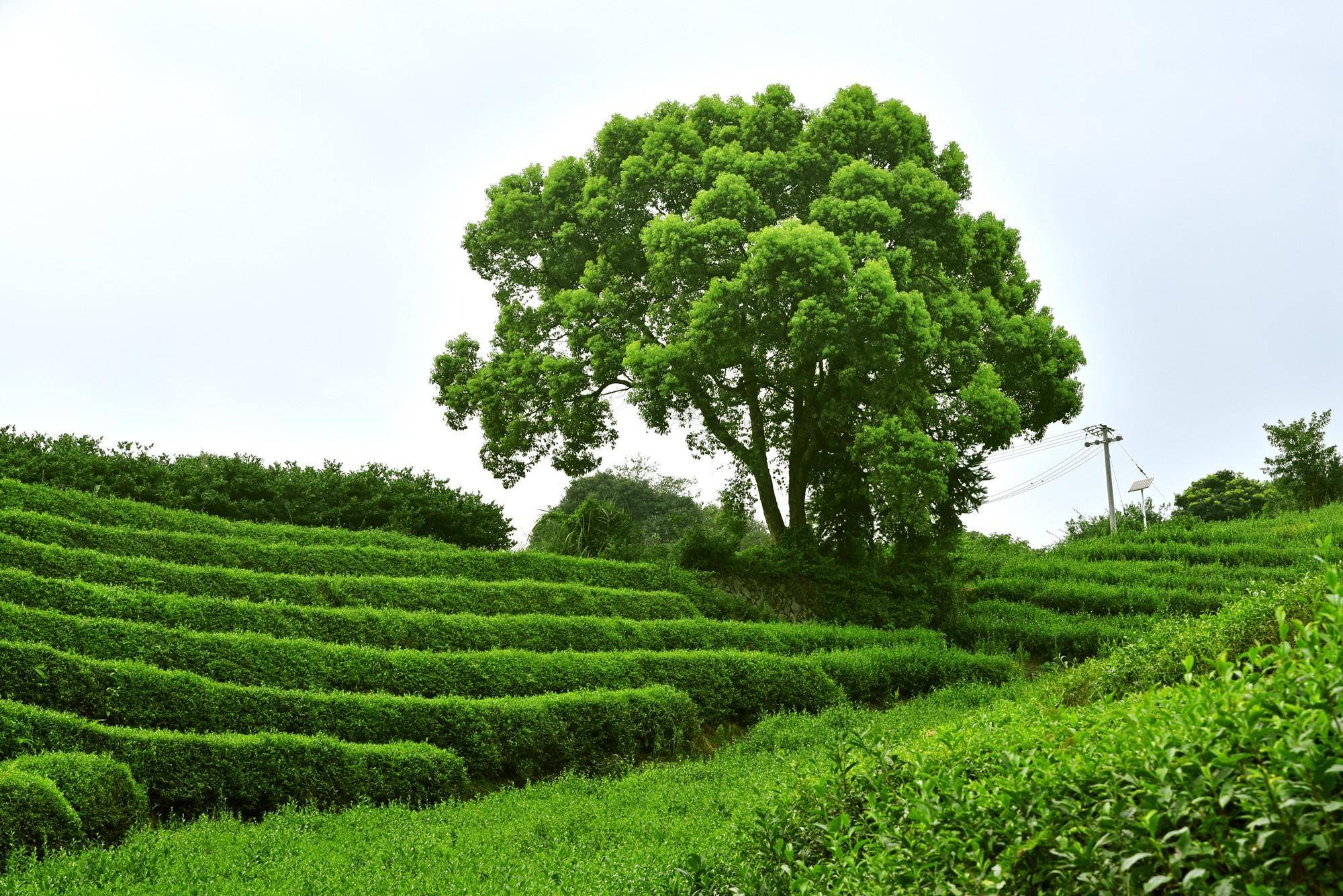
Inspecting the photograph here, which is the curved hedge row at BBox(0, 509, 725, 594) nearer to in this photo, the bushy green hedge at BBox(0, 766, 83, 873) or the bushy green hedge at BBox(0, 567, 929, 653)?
the bushy green hedge at BBox(0, 567, 929, 653)

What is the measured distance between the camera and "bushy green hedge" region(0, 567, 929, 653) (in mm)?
10930

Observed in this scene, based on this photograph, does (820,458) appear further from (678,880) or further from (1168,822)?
(1168,822)

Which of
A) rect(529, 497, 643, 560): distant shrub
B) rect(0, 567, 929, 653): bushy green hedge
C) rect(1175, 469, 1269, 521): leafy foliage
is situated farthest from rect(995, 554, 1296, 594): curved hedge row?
rect(1175, 469, 1269, 521): leafy foliage

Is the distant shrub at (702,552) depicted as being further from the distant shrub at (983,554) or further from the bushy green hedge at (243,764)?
the bushy green hedge at (243,764)

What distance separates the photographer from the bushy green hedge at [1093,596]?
2000 cm

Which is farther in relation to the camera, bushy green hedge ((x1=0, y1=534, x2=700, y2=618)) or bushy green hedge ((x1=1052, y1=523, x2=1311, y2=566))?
bushy green hedge ((x1=1052, y1=523, x2=1311, y2=566))

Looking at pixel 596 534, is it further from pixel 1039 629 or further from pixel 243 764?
pixel 243 764

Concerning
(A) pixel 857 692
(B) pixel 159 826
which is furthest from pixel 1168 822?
(A) pixel 857 692

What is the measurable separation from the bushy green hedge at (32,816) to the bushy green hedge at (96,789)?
126 millimetres

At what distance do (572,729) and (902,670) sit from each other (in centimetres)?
667

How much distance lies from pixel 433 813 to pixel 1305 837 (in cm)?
761

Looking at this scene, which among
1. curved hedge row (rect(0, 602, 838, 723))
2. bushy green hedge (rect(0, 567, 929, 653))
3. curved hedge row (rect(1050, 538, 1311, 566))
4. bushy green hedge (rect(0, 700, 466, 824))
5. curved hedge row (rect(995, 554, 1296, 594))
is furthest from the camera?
curved hedge row (rect(1050, 538, 1311, 566))

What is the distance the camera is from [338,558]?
15.1 meters

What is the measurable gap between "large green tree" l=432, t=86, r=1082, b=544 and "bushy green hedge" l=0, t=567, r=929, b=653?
344 cm
